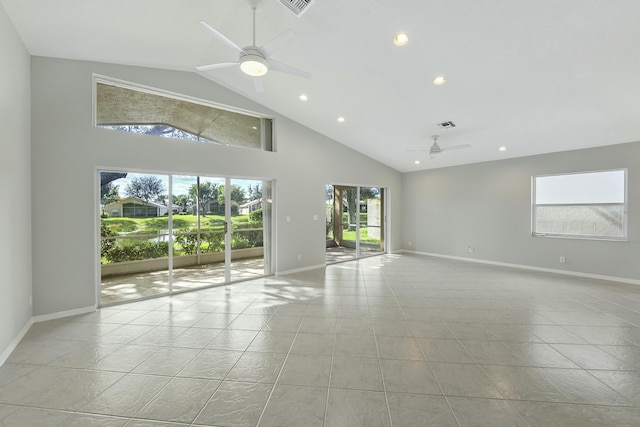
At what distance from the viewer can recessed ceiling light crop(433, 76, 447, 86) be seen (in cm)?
362

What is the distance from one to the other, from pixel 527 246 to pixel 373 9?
6162 mm

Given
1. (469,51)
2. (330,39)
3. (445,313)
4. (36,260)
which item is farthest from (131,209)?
(469,51)

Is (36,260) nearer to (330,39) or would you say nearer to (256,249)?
(256,249)

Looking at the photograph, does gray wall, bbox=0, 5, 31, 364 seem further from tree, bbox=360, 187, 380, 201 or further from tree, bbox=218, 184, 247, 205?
tree, bbox=360, 187, 380, 201

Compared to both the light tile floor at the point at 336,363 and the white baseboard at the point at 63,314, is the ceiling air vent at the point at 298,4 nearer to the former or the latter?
the light tile floor at the point at 336,363

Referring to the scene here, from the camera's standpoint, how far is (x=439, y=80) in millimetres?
3662

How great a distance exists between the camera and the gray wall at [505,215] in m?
4.89

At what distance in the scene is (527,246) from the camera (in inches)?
236

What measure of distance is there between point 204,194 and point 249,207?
0.91 m

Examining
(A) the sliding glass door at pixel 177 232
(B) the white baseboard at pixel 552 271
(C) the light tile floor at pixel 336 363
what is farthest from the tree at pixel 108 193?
(B) the white baseboard at pixel 552 271

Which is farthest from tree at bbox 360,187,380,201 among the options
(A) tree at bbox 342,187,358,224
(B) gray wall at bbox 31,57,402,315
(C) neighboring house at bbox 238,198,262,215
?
(B) gray wall at bbox 31,57,402,315

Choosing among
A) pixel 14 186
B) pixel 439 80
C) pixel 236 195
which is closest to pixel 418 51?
pixel 439 80

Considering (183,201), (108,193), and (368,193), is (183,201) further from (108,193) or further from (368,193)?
(368,193)

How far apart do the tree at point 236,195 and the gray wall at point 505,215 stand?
17.7 feet
